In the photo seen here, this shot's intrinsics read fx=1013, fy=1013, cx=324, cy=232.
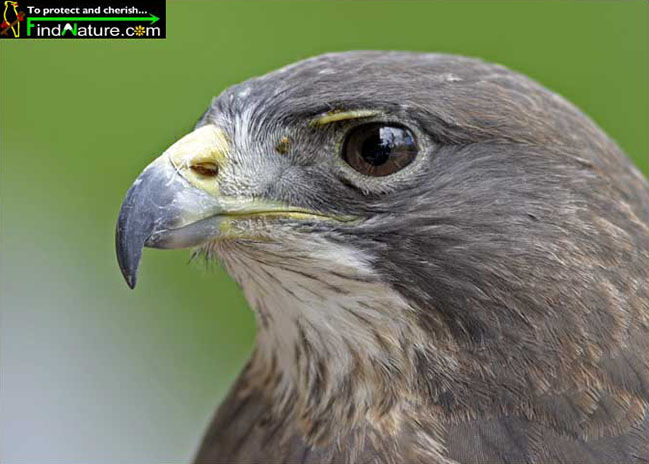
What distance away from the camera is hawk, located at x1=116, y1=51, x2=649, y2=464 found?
103 inches

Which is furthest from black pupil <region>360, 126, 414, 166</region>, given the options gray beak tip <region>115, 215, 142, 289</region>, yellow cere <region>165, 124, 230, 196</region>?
gray beak tip <region>115, 215, 142, 289</region>

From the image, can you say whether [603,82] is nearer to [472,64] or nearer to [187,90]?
[187,90]

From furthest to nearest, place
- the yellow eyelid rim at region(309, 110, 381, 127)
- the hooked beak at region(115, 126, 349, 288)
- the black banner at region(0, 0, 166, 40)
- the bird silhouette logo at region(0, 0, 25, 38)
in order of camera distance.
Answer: the bird silhouette logo at region(0, 0, 25, 38)
the black banner at region(0, 0, 166, 40)
the yellow eyelid rim at region(309, 110, 381, 127)
the hooked beak at region(115, 126, 349, 288)

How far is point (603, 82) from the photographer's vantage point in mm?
5383

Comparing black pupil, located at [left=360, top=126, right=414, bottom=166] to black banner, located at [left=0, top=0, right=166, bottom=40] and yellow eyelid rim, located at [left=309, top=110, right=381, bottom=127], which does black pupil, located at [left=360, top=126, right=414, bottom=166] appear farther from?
black banner, located at [left=0, top=0, right=166, bottom=40]

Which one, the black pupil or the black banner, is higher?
the black banner

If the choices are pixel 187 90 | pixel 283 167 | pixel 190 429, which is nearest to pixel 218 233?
pixel 283 167

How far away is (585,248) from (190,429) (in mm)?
4826

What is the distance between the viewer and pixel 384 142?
8.70ft

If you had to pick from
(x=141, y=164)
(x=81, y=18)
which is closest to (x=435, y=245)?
(x=81, y=18)

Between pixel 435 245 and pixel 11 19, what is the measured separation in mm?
2047

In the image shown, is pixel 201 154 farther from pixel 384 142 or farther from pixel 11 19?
pixel 11 19

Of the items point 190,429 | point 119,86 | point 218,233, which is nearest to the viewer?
point 218,233

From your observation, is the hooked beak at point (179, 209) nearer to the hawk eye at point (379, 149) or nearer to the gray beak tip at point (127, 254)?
the gray beak tip at point (127, 254)
